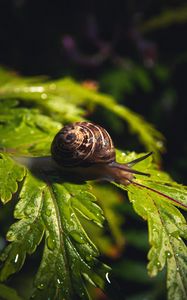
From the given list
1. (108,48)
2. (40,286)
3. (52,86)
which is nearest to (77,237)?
(40,286)

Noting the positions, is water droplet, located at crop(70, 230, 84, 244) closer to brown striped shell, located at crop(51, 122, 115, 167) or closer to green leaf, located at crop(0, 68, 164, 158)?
brown striped shell, located at crop(51, 122, 115, 167)

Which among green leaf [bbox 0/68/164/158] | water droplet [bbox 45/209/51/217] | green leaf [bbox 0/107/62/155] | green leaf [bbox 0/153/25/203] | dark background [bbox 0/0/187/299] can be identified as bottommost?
water droplet [bbox 45/209/51/217]

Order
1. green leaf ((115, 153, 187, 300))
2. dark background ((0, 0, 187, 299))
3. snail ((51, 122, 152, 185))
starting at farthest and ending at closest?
dark background ((0, 0, 187, 299)) < snail ((51, 122, 152, 185)) < green leaf ((115, 153, 187, 300))

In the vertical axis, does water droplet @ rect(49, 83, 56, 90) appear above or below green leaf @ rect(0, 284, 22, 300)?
above

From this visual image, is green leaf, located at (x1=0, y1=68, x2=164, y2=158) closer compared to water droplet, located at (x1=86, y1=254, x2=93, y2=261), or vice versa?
water droplet, located at (x1=86, y1=254, x2=93, y2=261)

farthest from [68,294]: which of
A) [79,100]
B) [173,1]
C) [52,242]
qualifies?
[173,1]

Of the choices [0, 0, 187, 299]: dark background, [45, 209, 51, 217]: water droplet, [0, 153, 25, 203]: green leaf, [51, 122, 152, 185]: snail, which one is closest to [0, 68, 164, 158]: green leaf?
[51, 122, 152, 185]: snail

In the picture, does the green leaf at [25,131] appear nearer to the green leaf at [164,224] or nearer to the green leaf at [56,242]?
the green leaf at [56,242]

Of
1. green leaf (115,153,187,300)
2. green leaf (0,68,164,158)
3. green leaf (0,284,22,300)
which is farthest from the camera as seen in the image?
green leaf (0,68,164,158)
